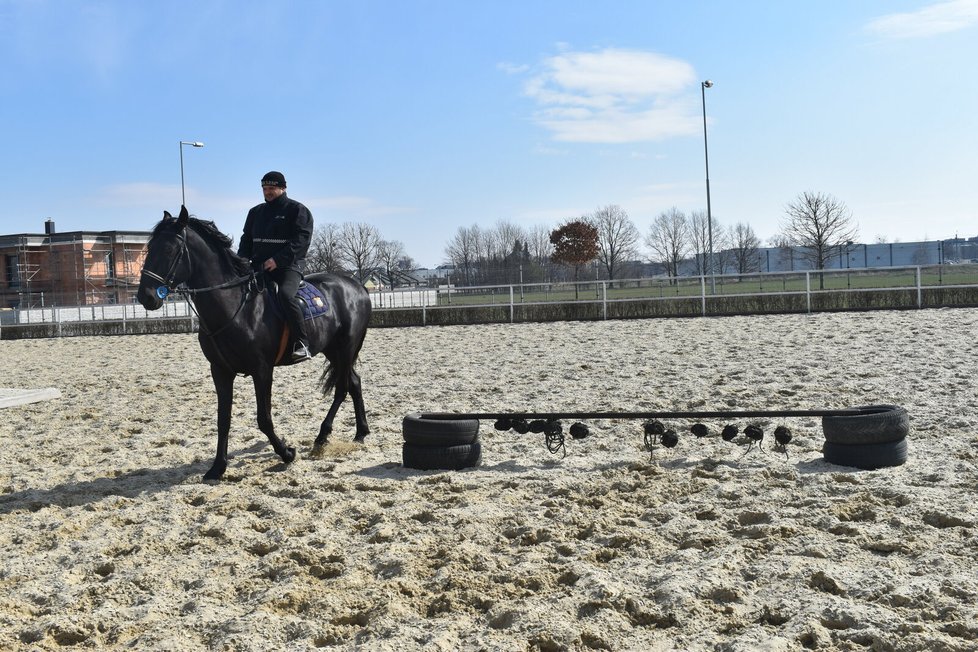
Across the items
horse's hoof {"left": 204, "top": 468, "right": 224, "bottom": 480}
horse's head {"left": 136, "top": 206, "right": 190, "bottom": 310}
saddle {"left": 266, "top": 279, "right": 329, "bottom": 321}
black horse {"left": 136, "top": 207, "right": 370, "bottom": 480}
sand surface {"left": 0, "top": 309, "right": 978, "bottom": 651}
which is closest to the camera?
sand surface {"left": 0, "top": 309, "right": 978, "bottom": 651}

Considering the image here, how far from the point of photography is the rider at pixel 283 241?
259 inches

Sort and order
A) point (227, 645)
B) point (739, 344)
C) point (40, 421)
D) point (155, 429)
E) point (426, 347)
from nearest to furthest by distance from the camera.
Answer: point (227, 645) < point (155, 429) < point (40, 421) < point (739, 344) < point (426, 347)

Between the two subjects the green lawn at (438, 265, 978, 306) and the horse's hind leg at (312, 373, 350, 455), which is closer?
the horse's hind leg at (312, 373, 350, 455)

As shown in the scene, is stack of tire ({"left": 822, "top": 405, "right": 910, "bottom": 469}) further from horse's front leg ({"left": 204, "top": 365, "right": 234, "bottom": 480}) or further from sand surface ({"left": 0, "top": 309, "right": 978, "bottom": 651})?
horse's front leg ({"left": 204, "top": 365, "right": 234, "bottom": 480})

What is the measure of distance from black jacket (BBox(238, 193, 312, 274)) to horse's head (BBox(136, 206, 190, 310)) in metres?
0.69

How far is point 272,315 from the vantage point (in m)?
6.50

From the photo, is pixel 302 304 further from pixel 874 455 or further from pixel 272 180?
pixel 874 455

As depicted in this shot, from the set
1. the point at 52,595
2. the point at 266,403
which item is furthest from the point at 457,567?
the point at 266,403

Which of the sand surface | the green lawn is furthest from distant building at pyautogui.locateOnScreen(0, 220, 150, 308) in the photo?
the sand surface

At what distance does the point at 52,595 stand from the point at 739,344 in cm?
1139

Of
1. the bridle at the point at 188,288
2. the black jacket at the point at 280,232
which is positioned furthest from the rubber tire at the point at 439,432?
the black jacket at the point at 280,232

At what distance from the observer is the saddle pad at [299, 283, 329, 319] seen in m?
6.74

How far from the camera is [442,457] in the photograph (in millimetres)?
6109

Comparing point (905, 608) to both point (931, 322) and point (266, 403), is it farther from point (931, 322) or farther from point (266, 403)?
point (931, 322)
